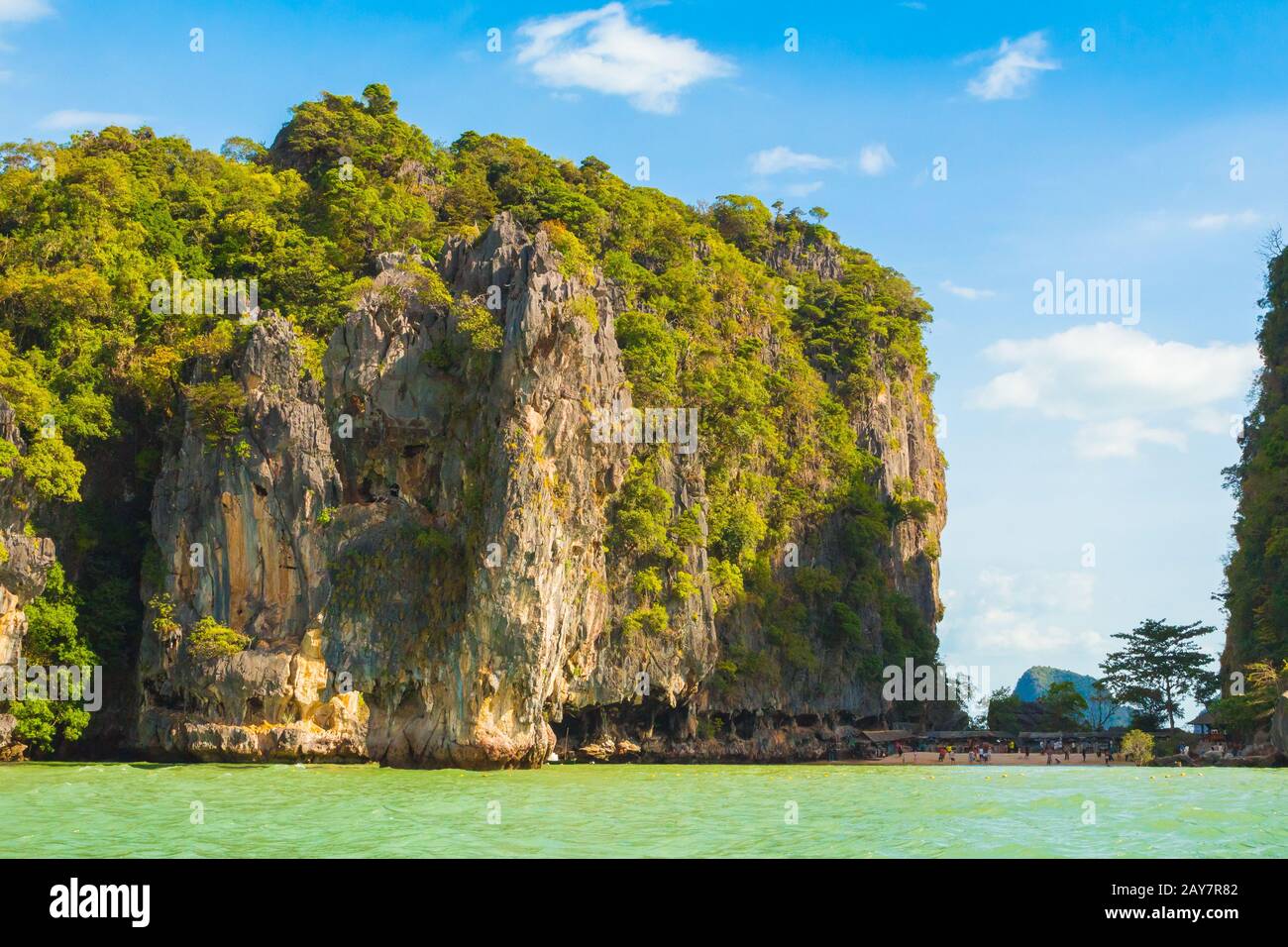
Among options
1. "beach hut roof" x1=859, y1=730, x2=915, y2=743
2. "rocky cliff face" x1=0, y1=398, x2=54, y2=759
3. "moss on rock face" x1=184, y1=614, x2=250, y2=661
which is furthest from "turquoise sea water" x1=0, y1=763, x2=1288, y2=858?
"beach hut roof" x1=859, y1=730, x2=915, y2=743

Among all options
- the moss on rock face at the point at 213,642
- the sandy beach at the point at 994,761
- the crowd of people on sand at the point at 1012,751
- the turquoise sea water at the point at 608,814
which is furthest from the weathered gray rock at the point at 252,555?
the crowd of people on sand at the point at 1012,751

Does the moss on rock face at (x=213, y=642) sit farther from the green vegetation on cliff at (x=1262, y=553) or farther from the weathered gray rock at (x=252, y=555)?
the green vegetation on cliff at (x=1262, y=553)

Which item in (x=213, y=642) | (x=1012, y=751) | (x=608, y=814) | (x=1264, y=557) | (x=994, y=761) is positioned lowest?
(x=1012, y=751)

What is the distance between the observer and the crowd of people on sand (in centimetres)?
4819

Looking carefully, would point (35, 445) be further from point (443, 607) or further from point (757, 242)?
point (757, 242)

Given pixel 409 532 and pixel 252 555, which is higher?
pixel 409 532

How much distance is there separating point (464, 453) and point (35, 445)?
40.2 ft

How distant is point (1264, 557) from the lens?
1953 inches

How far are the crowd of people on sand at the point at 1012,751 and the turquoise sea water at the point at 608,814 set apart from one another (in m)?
14.9

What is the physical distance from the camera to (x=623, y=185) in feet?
201

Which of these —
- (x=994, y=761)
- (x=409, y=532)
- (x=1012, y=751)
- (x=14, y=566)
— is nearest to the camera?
(x=14, y=566)

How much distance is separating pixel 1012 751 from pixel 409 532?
28.0 m
